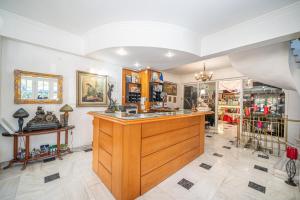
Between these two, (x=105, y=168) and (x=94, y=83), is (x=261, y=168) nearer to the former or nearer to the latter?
(x=105, y=168)

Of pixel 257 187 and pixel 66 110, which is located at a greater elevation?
pixel 66 110

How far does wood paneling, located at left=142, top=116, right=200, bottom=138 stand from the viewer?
188 cm

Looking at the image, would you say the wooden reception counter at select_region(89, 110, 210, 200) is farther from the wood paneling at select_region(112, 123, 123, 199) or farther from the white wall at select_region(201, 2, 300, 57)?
the white wall at select_region(201, 2, 300, 57)

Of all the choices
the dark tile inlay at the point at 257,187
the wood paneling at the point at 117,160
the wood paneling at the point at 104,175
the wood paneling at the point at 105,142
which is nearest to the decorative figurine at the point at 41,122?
the wood paneling at the point at 105,142

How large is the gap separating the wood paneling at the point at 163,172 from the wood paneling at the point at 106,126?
34.3 inches

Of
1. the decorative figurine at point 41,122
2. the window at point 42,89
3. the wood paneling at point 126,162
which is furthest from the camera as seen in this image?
the window at point 42,89

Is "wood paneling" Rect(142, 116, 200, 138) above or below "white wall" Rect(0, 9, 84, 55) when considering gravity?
below

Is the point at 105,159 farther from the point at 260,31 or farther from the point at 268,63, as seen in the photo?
the point at 268,63

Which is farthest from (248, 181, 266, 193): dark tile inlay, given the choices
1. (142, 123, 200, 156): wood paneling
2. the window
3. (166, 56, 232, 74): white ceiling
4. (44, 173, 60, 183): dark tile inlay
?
the window

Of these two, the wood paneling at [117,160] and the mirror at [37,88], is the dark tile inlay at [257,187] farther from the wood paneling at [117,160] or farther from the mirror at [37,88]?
the mirror at [37,88]

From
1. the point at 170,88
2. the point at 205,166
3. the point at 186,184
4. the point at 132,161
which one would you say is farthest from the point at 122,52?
the point at 170,88

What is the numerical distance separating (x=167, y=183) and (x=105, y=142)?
1.26 meters

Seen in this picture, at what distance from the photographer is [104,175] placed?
2057mm

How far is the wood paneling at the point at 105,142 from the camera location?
1.93 metres
